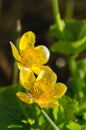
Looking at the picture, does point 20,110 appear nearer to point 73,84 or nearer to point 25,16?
point 73,84

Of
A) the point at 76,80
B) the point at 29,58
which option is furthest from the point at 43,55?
the point at 76,80

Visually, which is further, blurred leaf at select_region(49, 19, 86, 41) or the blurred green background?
the blurred green background

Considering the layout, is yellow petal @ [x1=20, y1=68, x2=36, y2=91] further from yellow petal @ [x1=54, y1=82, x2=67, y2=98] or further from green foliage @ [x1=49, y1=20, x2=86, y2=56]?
green foliage @ [x1=49, y1=20, x2=86, y2=56]

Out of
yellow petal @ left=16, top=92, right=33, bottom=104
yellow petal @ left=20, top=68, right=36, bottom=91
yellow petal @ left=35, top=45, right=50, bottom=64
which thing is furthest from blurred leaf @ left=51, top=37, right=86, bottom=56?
Answer: yellow petal @ left=16, top=92, right=33, bottom=104

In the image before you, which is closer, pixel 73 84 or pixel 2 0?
pixel 73 84

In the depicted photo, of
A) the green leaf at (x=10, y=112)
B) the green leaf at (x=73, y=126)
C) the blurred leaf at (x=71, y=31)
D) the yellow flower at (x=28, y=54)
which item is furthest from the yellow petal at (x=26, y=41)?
the blurred leaf at (x=71, y=31)

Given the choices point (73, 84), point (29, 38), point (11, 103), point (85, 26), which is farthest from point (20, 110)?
point (85, 26)

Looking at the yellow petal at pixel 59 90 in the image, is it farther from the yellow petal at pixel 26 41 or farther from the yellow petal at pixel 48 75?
the yellow petal at pixel 26 41
